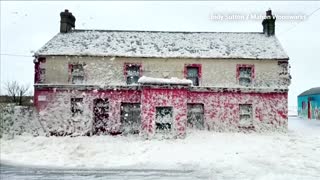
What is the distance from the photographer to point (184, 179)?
476 inches

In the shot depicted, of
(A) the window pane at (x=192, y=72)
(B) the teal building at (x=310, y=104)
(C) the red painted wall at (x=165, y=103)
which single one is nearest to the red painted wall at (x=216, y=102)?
(C) the red painted wall at (x=165, y=103)

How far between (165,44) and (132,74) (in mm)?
3748

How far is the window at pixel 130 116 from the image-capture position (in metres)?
24.7

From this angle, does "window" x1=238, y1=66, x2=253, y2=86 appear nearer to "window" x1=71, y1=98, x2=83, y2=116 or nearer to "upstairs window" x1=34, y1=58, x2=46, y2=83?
"window" x1=71, y1=98, x2=83, y2=116

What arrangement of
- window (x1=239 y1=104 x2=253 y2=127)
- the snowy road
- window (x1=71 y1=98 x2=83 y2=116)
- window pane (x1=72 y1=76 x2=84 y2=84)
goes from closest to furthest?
the snowy road
window (x1=71 y1=98 x2=83 y2=116)
window (x1=239 y1=104 x2=253 y2=127)
window pane (x1=72 y1=76 x2=84 y2=84)

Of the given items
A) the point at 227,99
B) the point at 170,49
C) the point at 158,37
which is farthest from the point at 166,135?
the point at 158,37

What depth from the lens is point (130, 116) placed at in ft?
81.6

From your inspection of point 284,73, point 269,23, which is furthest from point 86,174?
point 269,23

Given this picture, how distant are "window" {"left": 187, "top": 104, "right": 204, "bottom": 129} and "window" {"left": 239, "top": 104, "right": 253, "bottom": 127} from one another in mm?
2789

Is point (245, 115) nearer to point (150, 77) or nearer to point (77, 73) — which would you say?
point (150, 77)

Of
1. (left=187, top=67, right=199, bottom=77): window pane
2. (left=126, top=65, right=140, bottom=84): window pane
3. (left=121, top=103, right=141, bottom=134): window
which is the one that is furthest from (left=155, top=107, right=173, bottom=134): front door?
(left=187, top=67, right=199, bottom=77): window pane

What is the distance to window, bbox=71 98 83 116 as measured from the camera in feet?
81.1

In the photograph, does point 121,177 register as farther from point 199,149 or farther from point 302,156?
point 302,156

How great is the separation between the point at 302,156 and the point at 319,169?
2.87 m
